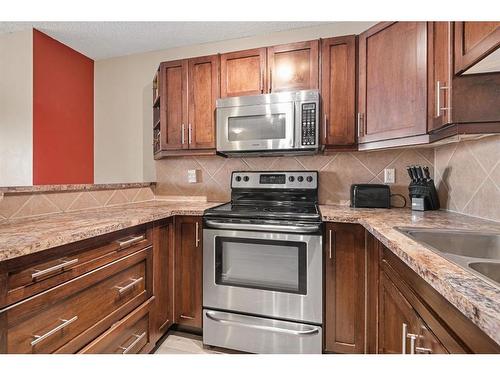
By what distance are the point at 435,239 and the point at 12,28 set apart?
3.49 m

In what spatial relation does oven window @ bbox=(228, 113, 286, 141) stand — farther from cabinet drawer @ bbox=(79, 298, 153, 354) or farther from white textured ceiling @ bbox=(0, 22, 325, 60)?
cabinet drawer @ bbox=(79, 298, 153, 354)

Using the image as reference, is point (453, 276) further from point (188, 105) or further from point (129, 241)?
point (188, 105)

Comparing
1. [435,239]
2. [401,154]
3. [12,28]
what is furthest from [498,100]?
[12,28]

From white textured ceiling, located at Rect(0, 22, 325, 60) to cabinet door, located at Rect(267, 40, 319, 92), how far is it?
47 centimetres

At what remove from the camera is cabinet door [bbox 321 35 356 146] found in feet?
5.68

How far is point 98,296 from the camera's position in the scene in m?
1.15

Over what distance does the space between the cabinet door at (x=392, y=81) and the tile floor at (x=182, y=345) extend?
180 centimetres

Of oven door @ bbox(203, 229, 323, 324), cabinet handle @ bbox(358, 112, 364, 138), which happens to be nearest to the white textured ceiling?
cabinet handle @ bbox(358, 112, 364, 138)

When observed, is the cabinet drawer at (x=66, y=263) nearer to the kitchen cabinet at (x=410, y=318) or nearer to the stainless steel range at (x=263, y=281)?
the stainless steel range at (x=263, y=281)

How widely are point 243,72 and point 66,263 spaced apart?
1.66m

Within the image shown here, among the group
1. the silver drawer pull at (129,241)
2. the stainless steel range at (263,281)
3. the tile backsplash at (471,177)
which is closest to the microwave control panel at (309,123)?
the stainless steel range at (263,281)

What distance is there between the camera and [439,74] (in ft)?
3.99

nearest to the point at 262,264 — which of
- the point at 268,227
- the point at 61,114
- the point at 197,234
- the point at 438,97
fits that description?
the point at 268,227

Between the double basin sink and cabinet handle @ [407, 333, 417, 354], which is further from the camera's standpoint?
the double basin sink
